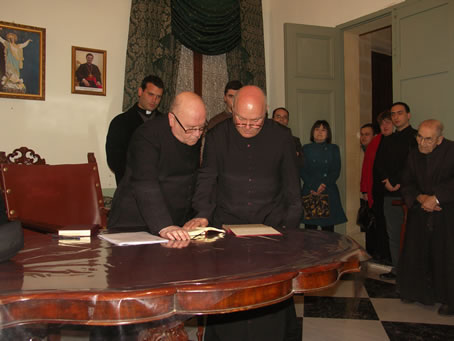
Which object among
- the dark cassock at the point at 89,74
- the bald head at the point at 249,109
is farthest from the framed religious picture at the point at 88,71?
the bald head at the point at 249,109

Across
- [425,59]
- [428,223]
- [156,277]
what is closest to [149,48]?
[425,59]

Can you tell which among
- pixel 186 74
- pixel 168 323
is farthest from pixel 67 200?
pixel 186 74

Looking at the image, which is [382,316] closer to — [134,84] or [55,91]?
[134,84]

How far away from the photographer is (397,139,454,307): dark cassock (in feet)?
11.1

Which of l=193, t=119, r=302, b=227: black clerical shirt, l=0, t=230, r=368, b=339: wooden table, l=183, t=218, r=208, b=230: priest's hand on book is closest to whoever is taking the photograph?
l=0, t=230, r=368, b=339: wooden table

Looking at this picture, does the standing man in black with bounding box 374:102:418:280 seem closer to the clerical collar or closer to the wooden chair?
the clerical collar

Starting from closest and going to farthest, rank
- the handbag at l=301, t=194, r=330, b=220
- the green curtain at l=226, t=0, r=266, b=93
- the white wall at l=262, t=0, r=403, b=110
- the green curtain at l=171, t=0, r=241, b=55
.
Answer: the handbag at l=301, t=194, r=330, b=220
the green curtain at l=171, t=0, r=241, b=55
the white wall at l=262, t=0, r=403, b=110
the green curtain at l=226, t=0, r=266, b=93

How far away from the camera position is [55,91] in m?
4.64

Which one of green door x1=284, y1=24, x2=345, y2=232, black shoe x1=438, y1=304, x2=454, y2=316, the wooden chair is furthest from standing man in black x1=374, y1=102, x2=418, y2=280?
the wooden chair

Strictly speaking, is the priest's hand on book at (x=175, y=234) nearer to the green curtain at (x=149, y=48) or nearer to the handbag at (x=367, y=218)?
the green curtain at (x=149, y=48)

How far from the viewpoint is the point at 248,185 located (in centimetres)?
238

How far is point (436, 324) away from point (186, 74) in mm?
4097

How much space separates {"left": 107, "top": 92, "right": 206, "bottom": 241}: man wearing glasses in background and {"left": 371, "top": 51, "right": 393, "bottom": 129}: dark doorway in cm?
608

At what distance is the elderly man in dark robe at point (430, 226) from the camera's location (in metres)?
3.38
